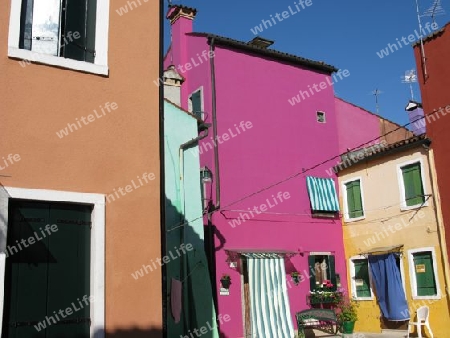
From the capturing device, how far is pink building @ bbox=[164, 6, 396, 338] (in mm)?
15156

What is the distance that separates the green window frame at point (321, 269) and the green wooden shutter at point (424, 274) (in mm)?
2897

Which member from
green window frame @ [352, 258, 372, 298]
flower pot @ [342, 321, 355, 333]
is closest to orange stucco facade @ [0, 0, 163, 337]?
flower pot @ [342, 321, 355, 333]

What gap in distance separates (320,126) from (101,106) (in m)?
14.3

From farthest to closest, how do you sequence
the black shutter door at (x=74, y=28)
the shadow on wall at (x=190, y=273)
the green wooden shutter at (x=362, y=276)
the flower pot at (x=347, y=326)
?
1. the green wooden shutter at (x=362, y=276)
2. the flower pot at (x=347, y=326)
3. the shadow on wall at (x=190, y=273)
4. the black shutter door at (x=74, y=28)

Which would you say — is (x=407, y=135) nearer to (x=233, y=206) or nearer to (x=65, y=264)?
(x=233, y=206)

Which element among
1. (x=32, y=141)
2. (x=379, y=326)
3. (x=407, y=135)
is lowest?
(x=379, y=326)

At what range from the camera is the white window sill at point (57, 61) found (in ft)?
16.0

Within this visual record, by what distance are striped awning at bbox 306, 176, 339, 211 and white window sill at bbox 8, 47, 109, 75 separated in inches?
517

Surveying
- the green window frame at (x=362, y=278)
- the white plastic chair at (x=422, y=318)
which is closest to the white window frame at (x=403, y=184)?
the green window frame at (x=362, y=278)

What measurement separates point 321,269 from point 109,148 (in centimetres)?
1351

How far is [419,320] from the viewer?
1436 cm

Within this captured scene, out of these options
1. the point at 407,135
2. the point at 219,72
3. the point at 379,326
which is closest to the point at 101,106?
the point at 219,72

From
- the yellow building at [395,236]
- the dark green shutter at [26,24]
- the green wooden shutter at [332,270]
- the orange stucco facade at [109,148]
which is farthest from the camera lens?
the green wooden shutter at [332,270]

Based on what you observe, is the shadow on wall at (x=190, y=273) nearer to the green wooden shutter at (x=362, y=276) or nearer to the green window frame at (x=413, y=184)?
the green wooden shutter at (x=362, y=276)
